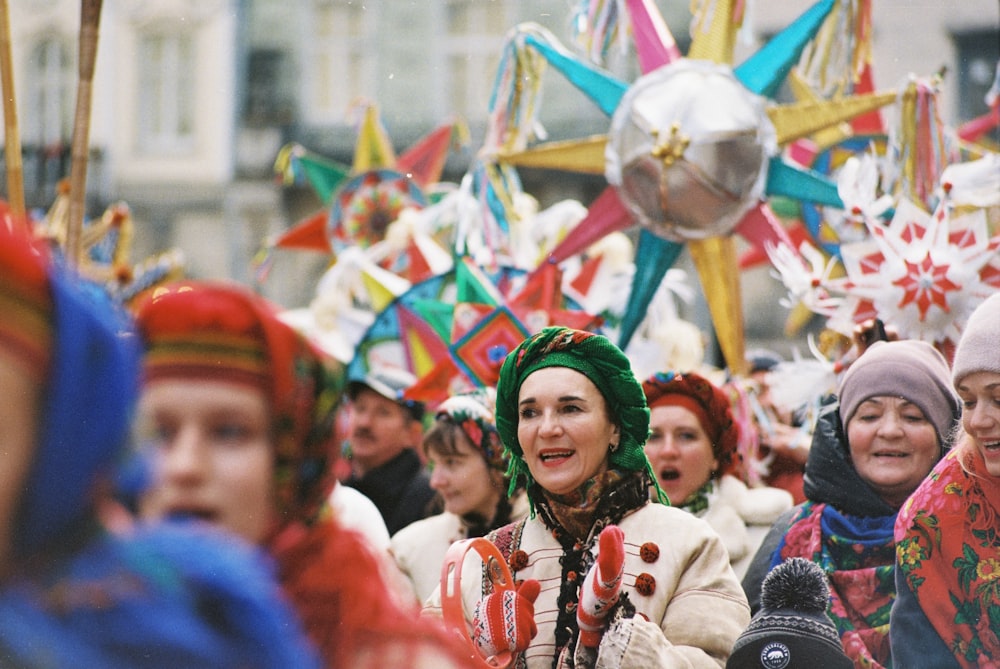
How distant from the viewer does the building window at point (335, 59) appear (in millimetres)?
20078

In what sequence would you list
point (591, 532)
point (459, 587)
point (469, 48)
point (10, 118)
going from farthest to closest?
point (469, 48)
point (10, 118)
point (591, 532)
point (459, 587)

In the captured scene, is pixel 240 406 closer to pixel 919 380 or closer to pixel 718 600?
pixel 718 600

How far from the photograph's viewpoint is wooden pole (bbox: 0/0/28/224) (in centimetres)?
378

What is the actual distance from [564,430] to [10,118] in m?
1.68

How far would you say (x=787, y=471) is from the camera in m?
5.50

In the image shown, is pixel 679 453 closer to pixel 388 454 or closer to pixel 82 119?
pixel 388 454

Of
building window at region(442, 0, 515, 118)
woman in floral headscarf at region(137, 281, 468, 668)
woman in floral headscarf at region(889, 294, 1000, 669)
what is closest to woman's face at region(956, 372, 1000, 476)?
woman in floral headscarf at region(889, 294, 1000, 669)

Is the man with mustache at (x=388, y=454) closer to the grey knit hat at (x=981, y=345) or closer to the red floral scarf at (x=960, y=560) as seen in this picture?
the red floral scarf at (x=960, y=560)

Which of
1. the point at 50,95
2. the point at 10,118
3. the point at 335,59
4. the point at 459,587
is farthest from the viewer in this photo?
the point at 335,59

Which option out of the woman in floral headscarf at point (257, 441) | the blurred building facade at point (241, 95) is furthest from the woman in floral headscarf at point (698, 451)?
the blurred building facade at point (241, 95)

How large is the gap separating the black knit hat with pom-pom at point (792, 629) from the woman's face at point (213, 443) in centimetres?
159

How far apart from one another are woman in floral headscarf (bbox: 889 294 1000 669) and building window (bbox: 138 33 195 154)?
17908 millimetres

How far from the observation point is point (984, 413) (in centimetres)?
321

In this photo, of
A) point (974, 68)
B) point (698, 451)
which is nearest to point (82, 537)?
point (698, 451)
